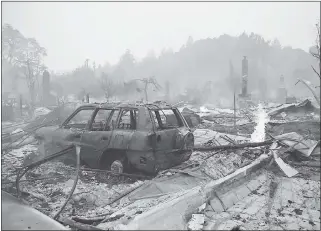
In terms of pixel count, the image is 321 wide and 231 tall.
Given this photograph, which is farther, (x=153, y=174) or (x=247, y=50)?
(x=247, y=50)

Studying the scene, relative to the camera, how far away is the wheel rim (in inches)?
223

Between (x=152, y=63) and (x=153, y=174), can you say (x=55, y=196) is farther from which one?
(x=152, y=63)

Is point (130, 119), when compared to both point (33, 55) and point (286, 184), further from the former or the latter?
point (33, 55)

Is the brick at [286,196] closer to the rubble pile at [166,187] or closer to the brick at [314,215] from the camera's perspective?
the rubble pile at [166,187]

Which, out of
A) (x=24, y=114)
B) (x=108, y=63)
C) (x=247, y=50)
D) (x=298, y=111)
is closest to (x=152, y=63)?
(x=108, y=63)

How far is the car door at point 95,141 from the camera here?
19.0 feet

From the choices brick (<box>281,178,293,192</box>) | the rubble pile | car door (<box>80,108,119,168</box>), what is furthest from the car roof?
brick (<box>281,178,293,192</box>)

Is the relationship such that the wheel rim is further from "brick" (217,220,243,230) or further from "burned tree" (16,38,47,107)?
"burned tree" (16,38,47,107)

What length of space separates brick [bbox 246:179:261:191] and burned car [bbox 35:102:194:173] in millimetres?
1448

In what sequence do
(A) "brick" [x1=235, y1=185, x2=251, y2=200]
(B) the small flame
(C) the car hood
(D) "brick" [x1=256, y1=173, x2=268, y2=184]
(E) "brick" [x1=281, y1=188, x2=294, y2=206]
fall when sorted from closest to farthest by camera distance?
(E) "brick" [x1=281, y1=188, x2=294, y2=206], (A) "brick" [x1=235, y1=185, x2=251, y2=200], (D) "brick" [x1=256, y1=173, x2=268, y2=184], (C) the car hood, (B) the small flame

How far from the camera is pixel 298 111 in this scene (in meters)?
15.1

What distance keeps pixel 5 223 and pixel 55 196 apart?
1679 mm

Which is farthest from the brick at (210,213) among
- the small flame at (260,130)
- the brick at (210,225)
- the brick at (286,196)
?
the small flame at (260,130)

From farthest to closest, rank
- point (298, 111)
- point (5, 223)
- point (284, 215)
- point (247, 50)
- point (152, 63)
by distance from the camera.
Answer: point (152, 63)
point (247, 50)
point (298, 111)
point (284, 215)
point (5, 223)
